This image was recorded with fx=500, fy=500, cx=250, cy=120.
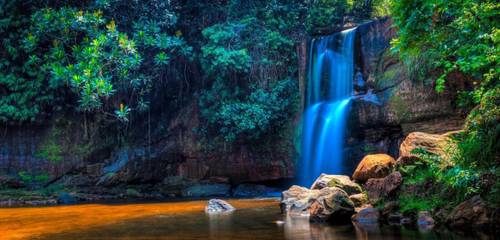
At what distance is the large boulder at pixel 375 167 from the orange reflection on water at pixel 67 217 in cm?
295

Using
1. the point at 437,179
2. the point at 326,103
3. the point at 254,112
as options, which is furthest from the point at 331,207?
the point at 254,112

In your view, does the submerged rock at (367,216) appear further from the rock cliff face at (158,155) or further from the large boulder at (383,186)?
the rock cliff face at (158,155)

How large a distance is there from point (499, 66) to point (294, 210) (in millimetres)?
4871

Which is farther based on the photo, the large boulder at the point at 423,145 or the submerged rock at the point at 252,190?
the submerged rock at the point at 252,190

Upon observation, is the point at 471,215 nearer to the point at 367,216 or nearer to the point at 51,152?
the point at 367,216

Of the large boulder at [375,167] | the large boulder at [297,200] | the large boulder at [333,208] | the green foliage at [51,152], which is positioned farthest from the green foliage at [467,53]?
the green foliage at [51,152]

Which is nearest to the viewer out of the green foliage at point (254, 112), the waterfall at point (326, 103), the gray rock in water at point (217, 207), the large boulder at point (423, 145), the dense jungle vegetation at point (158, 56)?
the large boulder at point (423, 145)

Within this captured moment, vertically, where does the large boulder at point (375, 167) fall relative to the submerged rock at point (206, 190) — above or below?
above

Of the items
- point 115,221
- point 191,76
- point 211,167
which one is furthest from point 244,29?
point 115,221

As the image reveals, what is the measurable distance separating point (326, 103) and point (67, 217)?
29.4 ft

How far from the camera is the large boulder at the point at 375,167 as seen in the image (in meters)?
10.2

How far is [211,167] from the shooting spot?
60.8ft

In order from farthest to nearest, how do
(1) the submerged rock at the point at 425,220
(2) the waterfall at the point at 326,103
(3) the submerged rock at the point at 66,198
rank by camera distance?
1. (3) the submerged rock at the point at 66,198
2. (2) the waterfall at the point at 326,103
3. (1) the submerged rock at the point at 425,220

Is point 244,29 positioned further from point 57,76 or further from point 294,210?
point 294,210
